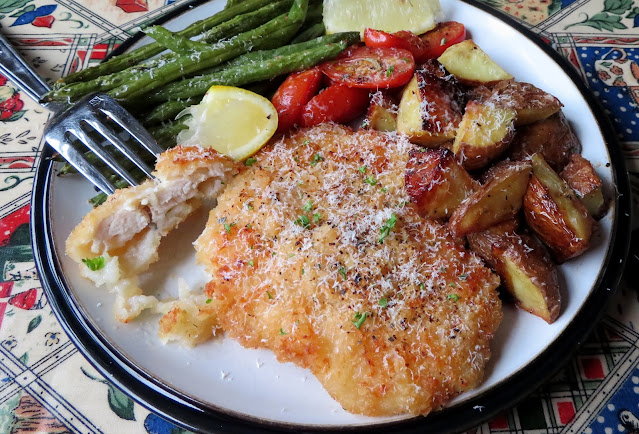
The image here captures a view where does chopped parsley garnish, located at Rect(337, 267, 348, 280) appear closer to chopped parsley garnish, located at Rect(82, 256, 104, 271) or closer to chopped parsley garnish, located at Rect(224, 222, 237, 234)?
chopped parsley garnish, located at Rect(224, 222, 237, 234)

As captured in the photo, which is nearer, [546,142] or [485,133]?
[485,133]

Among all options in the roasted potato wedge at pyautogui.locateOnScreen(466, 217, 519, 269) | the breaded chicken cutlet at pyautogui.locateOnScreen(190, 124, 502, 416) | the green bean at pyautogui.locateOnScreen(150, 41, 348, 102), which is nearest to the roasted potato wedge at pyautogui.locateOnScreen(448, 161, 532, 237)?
the roasted potato wedge at pyautogui.locateOnScreen(466, 217, 519, 269)

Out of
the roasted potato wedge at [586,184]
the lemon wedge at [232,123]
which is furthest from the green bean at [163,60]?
the roasted potato wedge at [586,184]

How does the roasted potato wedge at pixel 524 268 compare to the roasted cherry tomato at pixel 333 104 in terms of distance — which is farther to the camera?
the roasted cherry tomato at pixel 333 104

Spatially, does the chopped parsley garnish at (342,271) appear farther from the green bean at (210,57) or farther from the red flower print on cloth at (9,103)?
the red flower print on cloth at (9,103)

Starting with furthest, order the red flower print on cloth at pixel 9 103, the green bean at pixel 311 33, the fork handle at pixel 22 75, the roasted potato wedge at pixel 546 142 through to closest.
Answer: the red flower print on cloth at pixel 9 103
the green bean at pixel 311 33
the fork handle at pixel 22 75
the roasted potato wedge at pixel 546 142

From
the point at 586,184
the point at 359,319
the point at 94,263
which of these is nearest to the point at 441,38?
the point at 586,184

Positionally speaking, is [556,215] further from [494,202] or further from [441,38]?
[441,38]
